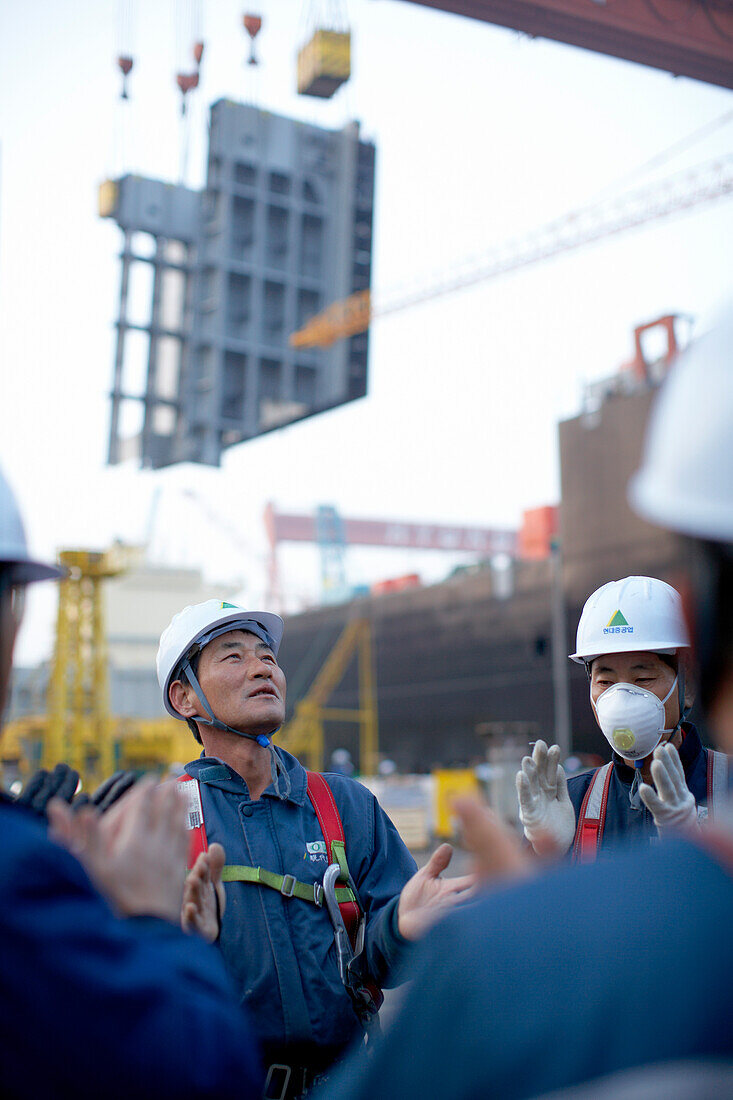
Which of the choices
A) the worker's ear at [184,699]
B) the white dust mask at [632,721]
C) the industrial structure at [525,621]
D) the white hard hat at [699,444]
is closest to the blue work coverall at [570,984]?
the white hard hat at [699,444]

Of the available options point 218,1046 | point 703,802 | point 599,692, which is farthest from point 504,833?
point 599,692

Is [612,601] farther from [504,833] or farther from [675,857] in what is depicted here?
[675,857]

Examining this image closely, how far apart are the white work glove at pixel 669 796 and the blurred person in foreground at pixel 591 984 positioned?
180cm

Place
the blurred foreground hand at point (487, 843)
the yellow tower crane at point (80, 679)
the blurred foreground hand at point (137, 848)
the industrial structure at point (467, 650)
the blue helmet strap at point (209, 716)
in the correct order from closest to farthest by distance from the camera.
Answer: the blurred foreground hand at point (487, 843)
the blurred foreground hand at point (137, 848)
the blue helmet strap at point (209, 716)
the yellow tower crane at point (80, 679)
the industrial structure at point (467, 650)

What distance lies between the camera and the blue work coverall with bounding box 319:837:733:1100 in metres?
0.79

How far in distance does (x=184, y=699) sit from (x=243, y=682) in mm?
247

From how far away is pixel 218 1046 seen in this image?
1.12m

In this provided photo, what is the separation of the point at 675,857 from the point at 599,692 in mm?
2518

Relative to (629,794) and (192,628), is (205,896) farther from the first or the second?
(629,794)

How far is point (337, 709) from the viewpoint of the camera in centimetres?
4781

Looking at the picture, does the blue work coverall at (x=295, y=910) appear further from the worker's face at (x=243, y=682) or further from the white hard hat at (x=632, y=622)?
the white hard hat at (x=632, y=622)

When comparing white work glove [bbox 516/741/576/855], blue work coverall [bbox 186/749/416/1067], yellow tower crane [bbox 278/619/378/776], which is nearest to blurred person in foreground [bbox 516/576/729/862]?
white work glove [bbox 516/741/576/855]

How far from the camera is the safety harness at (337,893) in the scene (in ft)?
9.05

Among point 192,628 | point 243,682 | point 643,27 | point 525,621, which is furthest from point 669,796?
point 525,621
